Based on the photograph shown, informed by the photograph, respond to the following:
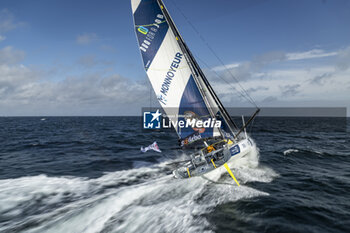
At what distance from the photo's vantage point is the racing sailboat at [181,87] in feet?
30.6

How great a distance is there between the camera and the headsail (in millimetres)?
9422

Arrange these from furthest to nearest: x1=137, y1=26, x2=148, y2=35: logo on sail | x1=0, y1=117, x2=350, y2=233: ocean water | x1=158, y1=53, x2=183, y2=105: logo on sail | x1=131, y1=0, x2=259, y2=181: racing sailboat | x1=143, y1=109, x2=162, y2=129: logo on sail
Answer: x1=143, y1=109, x2=162, y2=129: logo on sail
x1=158, y1=53, x2=183, y2=105: logo on sail
x1=137, y1=26, x2=148, y2=35: logo on sail
x1=131, y1=0, x2=259, y2=181: racing sailboat
x1=0, y1=117, x2=350, y2=233: ocean water

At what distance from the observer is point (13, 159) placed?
588 inches

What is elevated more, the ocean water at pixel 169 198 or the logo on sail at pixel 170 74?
the logo on sail at pixel 170 74

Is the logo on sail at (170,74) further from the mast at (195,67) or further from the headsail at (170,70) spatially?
the mast at (195,67)

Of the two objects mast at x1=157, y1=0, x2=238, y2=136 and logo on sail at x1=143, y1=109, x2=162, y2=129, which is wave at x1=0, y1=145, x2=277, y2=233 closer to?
logo on sail at x1=143, y1=109, x2=162, y2=129

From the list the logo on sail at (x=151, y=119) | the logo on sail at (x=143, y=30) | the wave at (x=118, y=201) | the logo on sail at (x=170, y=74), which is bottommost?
the wave at (x=118, y=201)

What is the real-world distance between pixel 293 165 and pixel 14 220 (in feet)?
49.0

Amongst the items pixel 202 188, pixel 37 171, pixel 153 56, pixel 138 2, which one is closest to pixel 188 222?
pixel 202 188

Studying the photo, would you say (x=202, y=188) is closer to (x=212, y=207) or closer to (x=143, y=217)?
(x=212, y=207)

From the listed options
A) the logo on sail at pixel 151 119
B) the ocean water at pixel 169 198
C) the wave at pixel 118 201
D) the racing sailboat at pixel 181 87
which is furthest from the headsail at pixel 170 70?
the ocean water at pixel 169 198

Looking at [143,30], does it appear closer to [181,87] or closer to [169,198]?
[181,87]

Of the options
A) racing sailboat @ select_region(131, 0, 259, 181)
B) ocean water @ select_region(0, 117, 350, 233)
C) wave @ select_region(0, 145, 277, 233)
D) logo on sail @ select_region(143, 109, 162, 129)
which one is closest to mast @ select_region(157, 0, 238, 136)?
racing sailboat @ select_region(131, 0, 259, 181)

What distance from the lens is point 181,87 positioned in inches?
399
